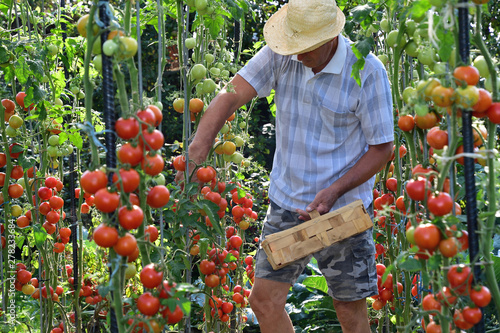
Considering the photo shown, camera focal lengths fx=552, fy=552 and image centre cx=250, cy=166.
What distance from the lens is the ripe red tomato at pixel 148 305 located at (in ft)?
4.43

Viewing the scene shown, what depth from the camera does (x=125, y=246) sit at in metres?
1.27

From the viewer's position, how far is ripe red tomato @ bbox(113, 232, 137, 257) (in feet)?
4.18

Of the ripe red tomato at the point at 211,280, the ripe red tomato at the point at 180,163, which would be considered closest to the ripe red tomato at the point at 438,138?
the ripe red tomato at the point at 180,163

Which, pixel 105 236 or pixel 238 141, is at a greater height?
pixel 238 141

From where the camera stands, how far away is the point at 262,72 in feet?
8.72

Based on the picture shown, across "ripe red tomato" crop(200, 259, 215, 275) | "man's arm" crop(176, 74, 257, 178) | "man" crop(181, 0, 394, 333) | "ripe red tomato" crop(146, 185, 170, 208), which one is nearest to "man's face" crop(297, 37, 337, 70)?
"man" crop(181, 0, 394, 333)

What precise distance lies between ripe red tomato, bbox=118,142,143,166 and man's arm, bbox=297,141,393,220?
47.9 inches

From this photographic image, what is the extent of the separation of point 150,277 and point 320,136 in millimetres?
1427

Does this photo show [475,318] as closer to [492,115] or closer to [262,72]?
[492,115]

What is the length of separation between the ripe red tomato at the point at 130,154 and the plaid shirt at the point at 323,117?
1393mm

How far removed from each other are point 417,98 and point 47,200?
1.94 meters

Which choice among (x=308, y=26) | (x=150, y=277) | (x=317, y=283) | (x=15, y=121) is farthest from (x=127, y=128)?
(x=317, y=283)

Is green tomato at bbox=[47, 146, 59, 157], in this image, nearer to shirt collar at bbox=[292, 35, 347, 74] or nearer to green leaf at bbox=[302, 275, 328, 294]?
shirt collar at bbox=[292, 35, 347, 74]

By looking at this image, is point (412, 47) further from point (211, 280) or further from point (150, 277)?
point (211, 280)
